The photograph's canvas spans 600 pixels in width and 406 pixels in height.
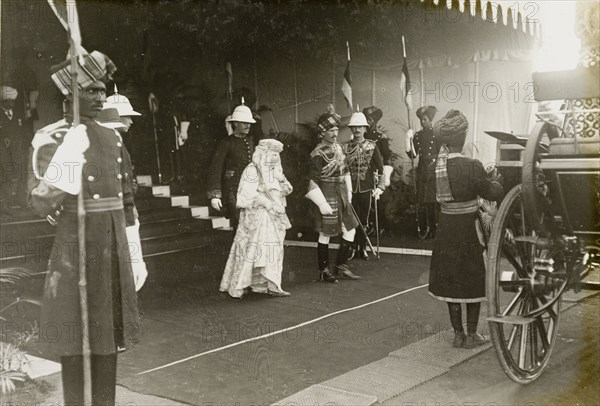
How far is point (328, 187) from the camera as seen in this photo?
7.41 metres

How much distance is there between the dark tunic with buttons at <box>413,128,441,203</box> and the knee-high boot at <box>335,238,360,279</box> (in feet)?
4.80

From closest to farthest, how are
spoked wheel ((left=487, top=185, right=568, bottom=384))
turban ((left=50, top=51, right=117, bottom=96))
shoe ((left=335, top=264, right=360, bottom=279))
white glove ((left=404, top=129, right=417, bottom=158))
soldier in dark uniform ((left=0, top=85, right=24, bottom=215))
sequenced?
turban ((left=50, top=51, right=117, bottom=96)), spoked wheel ((left=487, top=185, right=568, bottom=384)), shoe ((left=335, top=264, right=360, bottom=279)), soldier in dark uniform ((left=0, top=85, right=24, bottom=215)), white glove ((left=404, top=129, right=417, bottom=158))

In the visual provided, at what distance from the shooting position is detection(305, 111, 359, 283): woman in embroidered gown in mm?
7328

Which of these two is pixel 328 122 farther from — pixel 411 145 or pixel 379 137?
pixel 379 137

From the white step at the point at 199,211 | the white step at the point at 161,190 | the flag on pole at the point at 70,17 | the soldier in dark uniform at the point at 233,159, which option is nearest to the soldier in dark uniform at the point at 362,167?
the soldier in dark uniform at the point at 233,159

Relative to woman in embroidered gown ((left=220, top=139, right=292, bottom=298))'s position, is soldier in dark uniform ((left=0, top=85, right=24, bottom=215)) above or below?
above

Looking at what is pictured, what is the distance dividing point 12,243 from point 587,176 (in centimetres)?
596

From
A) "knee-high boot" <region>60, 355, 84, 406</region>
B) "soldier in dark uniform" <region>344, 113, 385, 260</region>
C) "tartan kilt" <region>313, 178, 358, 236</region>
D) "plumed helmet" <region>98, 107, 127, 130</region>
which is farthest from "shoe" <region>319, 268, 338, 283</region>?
"knee-high boot" <region>60, 355, 84, 406</region>

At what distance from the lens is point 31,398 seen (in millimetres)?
3879

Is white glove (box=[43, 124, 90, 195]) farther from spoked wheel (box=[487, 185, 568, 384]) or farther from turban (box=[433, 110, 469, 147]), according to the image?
Result: turban (box=[433, 110, 469, 147])

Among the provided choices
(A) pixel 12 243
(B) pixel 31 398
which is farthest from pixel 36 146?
(A) pixel 12 243

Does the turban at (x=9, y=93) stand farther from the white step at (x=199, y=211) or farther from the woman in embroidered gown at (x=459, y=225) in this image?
the woman in embroidered gown at (x=459, y=225)

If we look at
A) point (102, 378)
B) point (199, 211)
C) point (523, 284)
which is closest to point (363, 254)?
point (199, 211)

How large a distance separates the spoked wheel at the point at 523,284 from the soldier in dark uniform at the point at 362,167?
4.29 m
